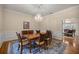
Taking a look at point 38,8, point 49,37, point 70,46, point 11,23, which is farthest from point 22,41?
point 70,46

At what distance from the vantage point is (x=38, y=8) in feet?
7.19

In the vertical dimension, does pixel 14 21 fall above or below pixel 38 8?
below

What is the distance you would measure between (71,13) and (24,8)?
868 mm

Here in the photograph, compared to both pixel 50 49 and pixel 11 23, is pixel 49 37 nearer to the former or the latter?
pixel 50 49

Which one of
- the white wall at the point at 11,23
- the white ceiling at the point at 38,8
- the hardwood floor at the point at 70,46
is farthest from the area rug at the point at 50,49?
the white ceiling at the point at 38,8

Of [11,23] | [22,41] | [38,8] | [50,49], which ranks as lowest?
[50,49]

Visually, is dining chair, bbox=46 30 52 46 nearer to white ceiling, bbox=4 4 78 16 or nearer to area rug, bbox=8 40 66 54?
area rug, bbox=8 40 66 54

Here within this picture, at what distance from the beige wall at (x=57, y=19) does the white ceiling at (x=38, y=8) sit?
8 centimetres

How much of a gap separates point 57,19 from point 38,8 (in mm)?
404

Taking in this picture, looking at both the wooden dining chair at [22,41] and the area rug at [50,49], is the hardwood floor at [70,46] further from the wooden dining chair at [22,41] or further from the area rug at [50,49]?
the wooden dining chair at [22,41]

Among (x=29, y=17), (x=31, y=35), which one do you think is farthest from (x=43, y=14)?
(x=31, y=35)

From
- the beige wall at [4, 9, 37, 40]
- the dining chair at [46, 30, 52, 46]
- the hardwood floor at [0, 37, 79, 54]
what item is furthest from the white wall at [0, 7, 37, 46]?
the dining chair at [46, 30, 52, 46]
